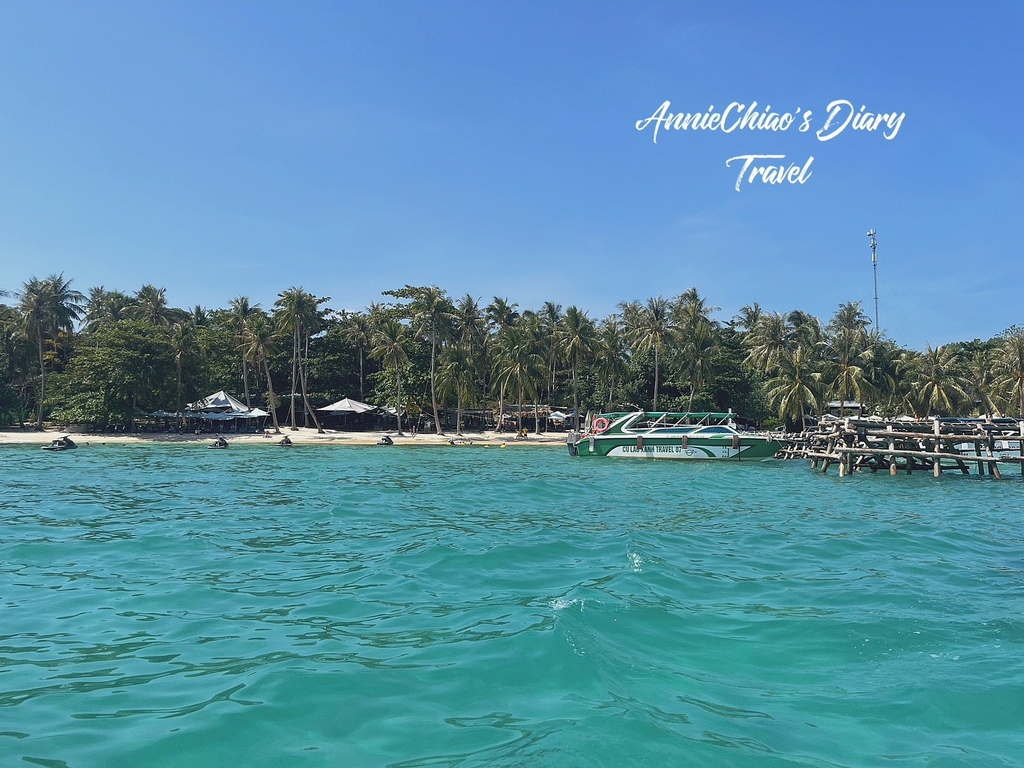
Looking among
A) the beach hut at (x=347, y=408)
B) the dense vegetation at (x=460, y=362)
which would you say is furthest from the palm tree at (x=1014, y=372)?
the beach hut at (x=347, y=408)

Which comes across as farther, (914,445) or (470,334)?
(470,334)

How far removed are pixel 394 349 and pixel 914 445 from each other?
39.6m

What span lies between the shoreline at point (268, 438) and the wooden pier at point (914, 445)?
23972mm

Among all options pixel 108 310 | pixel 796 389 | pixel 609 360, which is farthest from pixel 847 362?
pixel 108 310

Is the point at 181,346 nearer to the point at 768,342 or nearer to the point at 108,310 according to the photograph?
the point at 108,310

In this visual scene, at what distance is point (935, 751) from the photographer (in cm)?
488

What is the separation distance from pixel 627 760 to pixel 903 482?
26028mm

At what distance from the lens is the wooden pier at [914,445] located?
27.5 metres

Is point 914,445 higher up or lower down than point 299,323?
lower down

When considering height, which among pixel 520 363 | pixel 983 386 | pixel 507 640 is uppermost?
pixel 520 363

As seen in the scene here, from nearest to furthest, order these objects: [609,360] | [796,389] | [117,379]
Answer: [796,389]
[117,379]
[609,360]

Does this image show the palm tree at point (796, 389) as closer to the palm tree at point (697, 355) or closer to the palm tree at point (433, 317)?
the palm tree at point (697, 355)

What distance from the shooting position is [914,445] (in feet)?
101

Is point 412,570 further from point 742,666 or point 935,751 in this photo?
point 935,751
